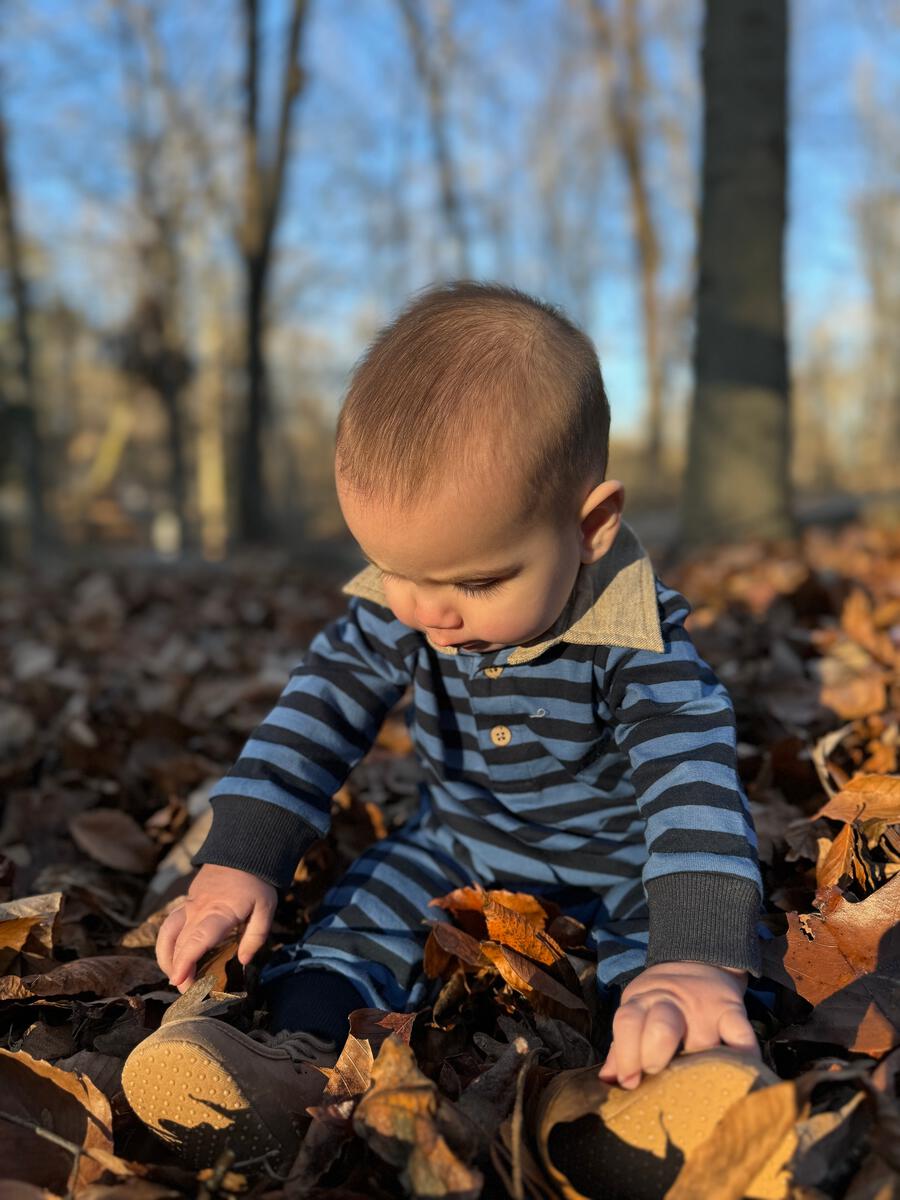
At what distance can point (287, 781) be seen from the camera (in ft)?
5.73

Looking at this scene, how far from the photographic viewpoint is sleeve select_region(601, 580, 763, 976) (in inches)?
51.7

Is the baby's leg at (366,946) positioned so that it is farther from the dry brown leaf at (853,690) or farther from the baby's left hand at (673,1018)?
the dry brown leaf at (853,690)

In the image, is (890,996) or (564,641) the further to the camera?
(564,641)

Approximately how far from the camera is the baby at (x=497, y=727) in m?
1.36

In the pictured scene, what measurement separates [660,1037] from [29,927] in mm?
978

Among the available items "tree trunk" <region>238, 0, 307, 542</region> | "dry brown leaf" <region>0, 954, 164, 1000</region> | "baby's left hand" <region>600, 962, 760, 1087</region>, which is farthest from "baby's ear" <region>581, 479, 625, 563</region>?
"tree trunk" <region>238, 0, 307, 542</region>

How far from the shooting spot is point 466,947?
150cm

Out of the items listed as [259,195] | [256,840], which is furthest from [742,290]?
[259,195]

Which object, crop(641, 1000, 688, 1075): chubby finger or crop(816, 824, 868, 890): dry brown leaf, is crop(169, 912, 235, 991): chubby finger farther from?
crop(816, 824, 868, 890): dry brown leaf

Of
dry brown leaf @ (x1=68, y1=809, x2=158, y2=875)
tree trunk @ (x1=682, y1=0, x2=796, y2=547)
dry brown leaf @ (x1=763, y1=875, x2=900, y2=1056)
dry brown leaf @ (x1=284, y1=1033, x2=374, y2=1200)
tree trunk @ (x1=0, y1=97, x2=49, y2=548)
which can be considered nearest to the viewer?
dry brown leaf @ (x1=284, y1=1033, x2=374, y2=1200)

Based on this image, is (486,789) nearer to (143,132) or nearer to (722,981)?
(722,981)

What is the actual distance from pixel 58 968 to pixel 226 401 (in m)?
30.9

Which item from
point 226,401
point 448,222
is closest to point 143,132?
point 448,222

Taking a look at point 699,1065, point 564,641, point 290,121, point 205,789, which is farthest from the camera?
point 290,121
